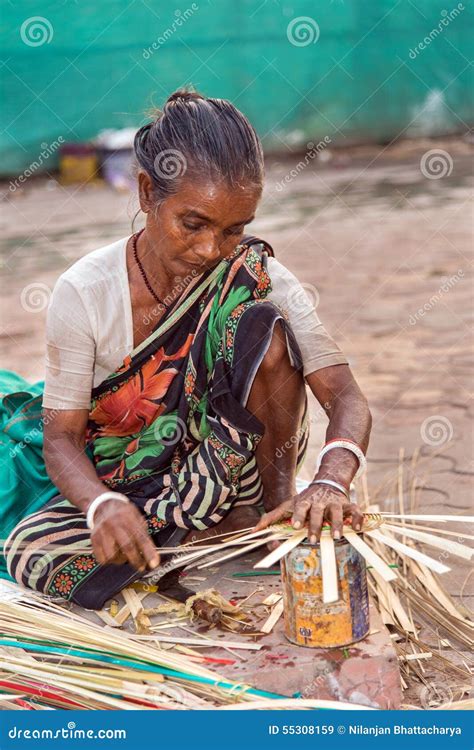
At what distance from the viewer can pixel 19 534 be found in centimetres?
267

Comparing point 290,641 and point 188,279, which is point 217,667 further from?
point 188,279

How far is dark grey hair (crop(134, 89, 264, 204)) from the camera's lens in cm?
237

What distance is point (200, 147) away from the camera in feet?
7.85

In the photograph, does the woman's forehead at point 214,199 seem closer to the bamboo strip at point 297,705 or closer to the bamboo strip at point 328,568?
the bamboo strip at point 328,568

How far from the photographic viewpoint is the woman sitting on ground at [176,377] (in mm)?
2455

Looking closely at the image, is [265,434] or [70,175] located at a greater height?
[70,175]

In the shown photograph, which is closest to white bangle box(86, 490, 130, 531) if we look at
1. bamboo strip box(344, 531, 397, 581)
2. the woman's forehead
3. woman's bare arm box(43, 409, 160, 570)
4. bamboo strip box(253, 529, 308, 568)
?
woman's bare arm box(43, 409, 160, 570)

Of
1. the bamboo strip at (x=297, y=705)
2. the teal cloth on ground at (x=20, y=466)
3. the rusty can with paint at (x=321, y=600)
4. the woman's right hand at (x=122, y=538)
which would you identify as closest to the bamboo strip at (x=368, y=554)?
the rusty can with paint at (x=321, y=600)

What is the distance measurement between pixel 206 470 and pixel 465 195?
7.35 m

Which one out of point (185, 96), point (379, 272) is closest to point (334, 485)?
point (185, 96)

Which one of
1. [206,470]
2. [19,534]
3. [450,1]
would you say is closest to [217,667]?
[206,470]

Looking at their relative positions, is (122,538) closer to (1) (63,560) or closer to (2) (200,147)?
(1) (63,560)

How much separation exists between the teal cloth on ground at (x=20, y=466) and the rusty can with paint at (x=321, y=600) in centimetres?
93

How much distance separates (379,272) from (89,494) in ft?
15.5
